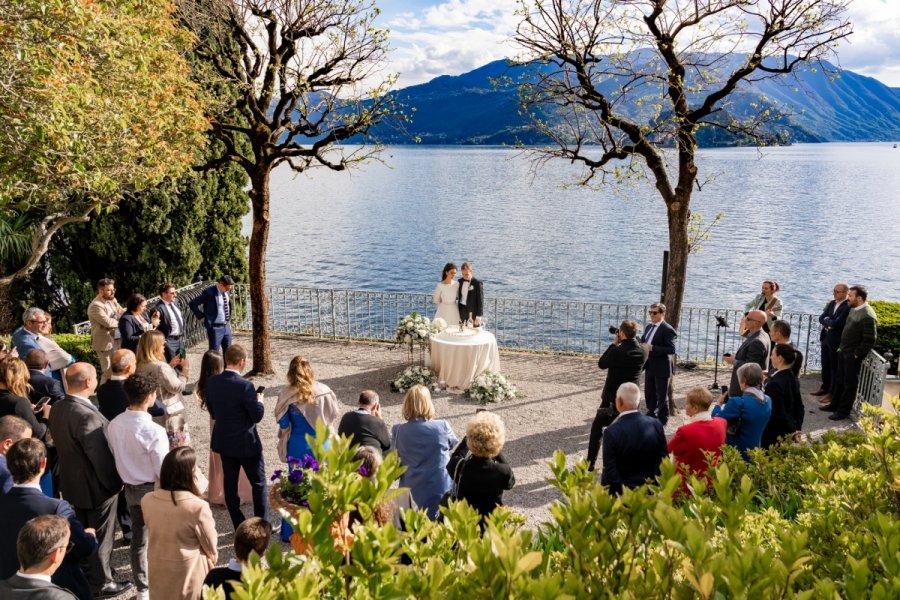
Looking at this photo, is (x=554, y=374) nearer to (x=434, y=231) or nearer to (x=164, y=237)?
(x=164, y=237)

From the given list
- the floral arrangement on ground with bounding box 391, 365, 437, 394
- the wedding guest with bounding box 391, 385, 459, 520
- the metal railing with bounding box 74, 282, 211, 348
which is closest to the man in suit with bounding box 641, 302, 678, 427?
the floral arrangement on ground with bounding box 391, 365, 437, 394

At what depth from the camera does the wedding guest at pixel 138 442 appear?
604 centimetres

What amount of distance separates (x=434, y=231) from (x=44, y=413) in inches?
2135

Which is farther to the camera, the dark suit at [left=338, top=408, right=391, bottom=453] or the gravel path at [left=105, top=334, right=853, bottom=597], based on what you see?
the gravel path at [left=105, top=334, right=853, bottom=597]

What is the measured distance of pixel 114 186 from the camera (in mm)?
9953

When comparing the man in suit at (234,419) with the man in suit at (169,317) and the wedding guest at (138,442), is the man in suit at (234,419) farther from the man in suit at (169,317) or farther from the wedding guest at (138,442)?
the man in suit at (169,317)

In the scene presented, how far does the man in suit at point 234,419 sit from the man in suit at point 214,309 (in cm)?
531

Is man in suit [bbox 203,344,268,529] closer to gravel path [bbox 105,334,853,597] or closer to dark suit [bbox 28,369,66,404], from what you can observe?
gravel path [bbox 105,334,853,597]

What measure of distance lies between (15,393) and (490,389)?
7.38m

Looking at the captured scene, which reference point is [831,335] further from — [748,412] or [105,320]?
[105,320]

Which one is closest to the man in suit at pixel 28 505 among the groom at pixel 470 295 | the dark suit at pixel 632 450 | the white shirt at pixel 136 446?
the white shirt at pixel 136 446

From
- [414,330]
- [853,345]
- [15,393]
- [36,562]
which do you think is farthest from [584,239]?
[36,562]

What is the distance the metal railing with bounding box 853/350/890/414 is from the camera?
35.0 feet

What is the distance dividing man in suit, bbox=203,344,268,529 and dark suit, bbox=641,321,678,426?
588cm
